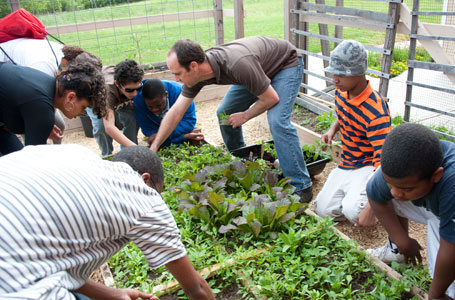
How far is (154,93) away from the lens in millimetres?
3893

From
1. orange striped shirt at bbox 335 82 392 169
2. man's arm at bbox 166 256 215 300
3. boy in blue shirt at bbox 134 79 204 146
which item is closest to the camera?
man's arm at bbox 166 256 215 300

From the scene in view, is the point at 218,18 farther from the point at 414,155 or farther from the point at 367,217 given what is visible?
the point at 414,155

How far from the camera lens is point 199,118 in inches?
236

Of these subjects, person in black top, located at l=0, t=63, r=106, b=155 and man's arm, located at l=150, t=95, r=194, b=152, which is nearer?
person in black top, located at l=0, t=63, r=106, b=155

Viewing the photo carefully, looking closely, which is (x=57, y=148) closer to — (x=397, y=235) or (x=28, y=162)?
(x=28, y=162)

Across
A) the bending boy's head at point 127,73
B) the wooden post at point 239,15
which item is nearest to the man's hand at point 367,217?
the bending boy's head at point 127,73

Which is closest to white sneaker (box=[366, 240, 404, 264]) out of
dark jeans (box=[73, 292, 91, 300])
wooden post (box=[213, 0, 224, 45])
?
dark jeans (box=[73, 292, 91, 300])

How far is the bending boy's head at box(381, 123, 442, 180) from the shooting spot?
5.50 ft

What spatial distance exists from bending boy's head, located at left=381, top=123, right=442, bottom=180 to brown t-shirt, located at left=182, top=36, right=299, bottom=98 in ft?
5.06

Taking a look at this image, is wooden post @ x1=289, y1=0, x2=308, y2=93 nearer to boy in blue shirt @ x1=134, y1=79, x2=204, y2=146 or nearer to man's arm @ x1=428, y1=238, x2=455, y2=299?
boy in blue shirt @ x1=134, y1=79, x2=204, y2=146

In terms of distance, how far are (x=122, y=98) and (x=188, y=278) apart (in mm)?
2854

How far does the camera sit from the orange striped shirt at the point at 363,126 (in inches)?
107

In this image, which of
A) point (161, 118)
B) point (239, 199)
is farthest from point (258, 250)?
point (161, 118)

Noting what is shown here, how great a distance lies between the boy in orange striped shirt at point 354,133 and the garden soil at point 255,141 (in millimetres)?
156
